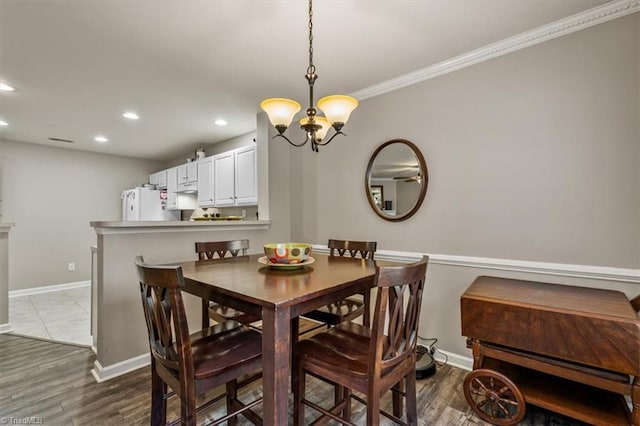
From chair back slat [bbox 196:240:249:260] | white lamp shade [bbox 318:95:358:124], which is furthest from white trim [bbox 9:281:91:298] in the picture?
white lamp shade [bbox 318:95:358:124]

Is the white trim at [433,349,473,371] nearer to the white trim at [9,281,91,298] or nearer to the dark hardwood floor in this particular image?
the dark hardwood floor

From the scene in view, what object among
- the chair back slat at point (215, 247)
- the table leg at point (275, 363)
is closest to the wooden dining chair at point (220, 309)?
the chair back slat at point (215, 247)

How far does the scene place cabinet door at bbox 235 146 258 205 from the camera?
3854 millimetres

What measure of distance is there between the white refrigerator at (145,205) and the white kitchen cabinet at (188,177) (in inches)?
24.9

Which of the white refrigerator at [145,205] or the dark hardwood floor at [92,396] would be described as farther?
the white refrigerator at [145,205]

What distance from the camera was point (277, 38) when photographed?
209 cm

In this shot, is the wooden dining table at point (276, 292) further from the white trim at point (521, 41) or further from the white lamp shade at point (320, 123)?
the white trim at point (521, 41)

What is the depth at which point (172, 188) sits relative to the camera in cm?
532

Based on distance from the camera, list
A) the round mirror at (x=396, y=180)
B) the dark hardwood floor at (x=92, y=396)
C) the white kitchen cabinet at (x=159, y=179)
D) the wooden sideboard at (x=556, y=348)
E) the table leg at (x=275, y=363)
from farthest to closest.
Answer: the white kitchen cabinet at (x=159, y=179) < the round mirror at (x=396, y=180) < the dark hardwood floor at (x=92, y=396) < the wooden sideboard at (x=556, y=348) < the table leg at (x=275, y=363)

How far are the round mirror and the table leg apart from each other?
1817mm

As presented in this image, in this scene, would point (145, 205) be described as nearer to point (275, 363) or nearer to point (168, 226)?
point (168, 226)

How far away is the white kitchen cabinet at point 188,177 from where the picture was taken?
15.9ft

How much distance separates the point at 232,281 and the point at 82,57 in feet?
7.42

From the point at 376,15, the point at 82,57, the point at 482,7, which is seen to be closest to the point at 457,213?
the point at 482,7
